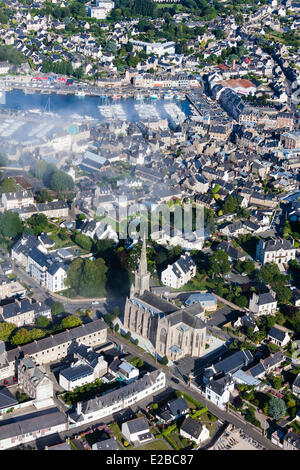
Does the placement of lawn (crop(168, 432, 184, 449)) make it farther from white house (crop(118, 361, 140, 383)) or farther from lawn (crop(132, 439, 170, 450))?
white house (crop(118, 361, 140, 383))

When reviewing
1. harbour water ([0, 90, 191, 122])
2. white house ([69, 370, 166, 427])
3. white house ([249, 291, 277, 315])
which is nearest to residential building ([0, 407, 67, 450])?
white house ([69, 370, 166, 427])

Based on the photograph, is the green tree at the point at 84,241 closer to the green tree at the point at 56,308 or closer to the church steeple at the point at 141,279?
the green tree at the point at 56,308

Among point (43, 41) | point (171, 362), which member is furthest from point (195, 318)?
point (43, 41)

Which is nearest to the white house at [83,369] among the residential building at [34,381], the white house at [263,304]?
the residential building at [34,381]

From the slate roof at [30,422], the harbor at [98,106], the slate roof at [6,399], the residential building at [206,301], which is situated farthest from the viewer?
the harbor at [98,106]

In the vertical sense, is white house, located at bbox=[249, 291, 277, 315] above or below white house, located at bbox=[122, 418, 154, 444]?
above

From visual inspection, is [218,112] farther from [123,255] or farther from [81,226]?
[123,255]

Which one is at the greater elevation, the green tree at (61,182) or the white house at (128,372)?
the green tree at (61,182)

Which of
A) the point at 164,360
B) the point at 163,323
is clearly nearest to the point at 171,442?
the point at 164,360
